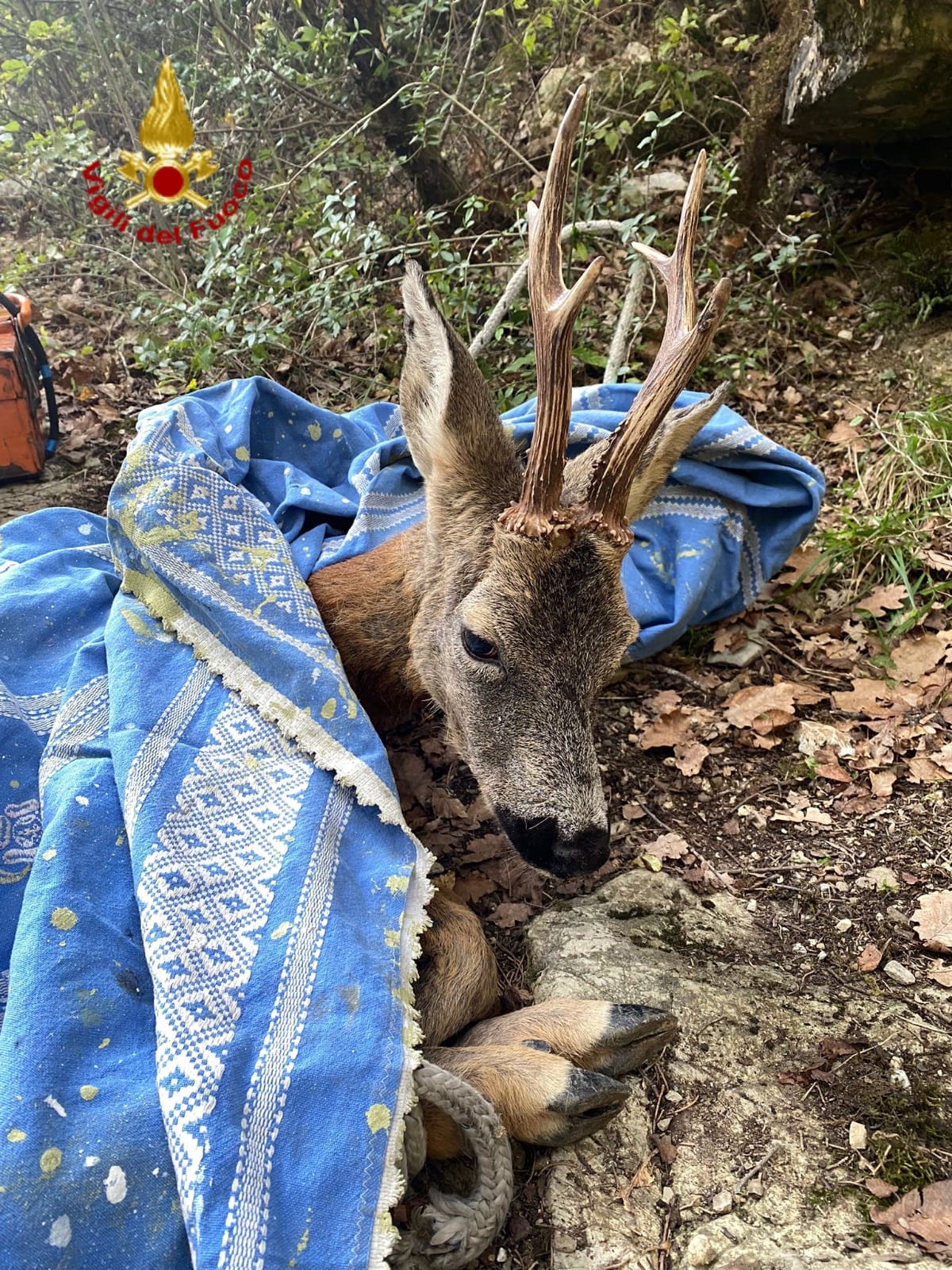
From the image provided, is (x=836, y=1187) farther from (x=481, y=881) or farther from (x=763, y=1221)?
(x=481, y=881)

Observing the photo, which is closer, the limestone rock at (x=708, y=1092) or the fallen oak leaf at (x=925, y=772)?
the limestone rock at (x=708, y=1092)

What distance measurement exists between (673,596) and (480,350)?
Answer: 198cm

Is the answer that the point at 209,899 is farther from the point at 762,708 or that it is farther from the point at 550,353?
the point at 762,708

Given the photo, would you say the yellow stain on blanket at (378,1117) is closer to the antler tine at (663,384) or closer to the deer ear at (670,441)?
the antler tine at (663,384)

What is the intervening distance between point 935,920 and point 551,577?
1.63 meters

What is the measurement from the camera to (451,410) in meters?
2.92

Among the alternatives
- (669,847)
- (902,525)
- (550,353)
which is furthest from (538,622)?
(902,525)

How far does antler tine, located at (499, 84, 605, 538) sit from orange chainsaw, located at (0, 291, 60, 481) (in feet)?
10.6

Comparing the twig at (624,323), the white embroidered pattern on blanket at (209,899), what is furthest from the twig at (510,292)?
the white embroidered pattern on blanket at (209,899)

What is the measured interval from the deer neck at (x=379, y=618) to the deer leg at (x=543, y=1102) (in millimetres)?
1358

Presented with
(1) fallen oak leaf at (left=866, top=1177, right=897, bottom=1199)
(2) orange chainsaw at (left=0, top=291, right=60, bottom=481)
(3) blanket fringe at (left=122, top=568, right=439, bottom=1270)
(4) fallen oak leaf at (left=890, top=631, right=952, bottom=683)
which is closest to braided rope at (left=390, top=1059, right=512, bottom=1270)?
(3) blanket fringe at (left=122, top=568, right=439, bottom=1270)

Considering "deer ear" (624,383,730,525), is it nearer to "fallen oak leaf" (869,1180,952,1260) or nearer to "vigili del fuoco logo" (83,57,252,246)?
"fallen oak leaf" (869,1180,952,1260)

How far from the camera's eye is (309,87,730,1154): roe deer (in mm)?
2398

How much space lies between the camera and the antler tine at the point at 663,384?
8.64ft
